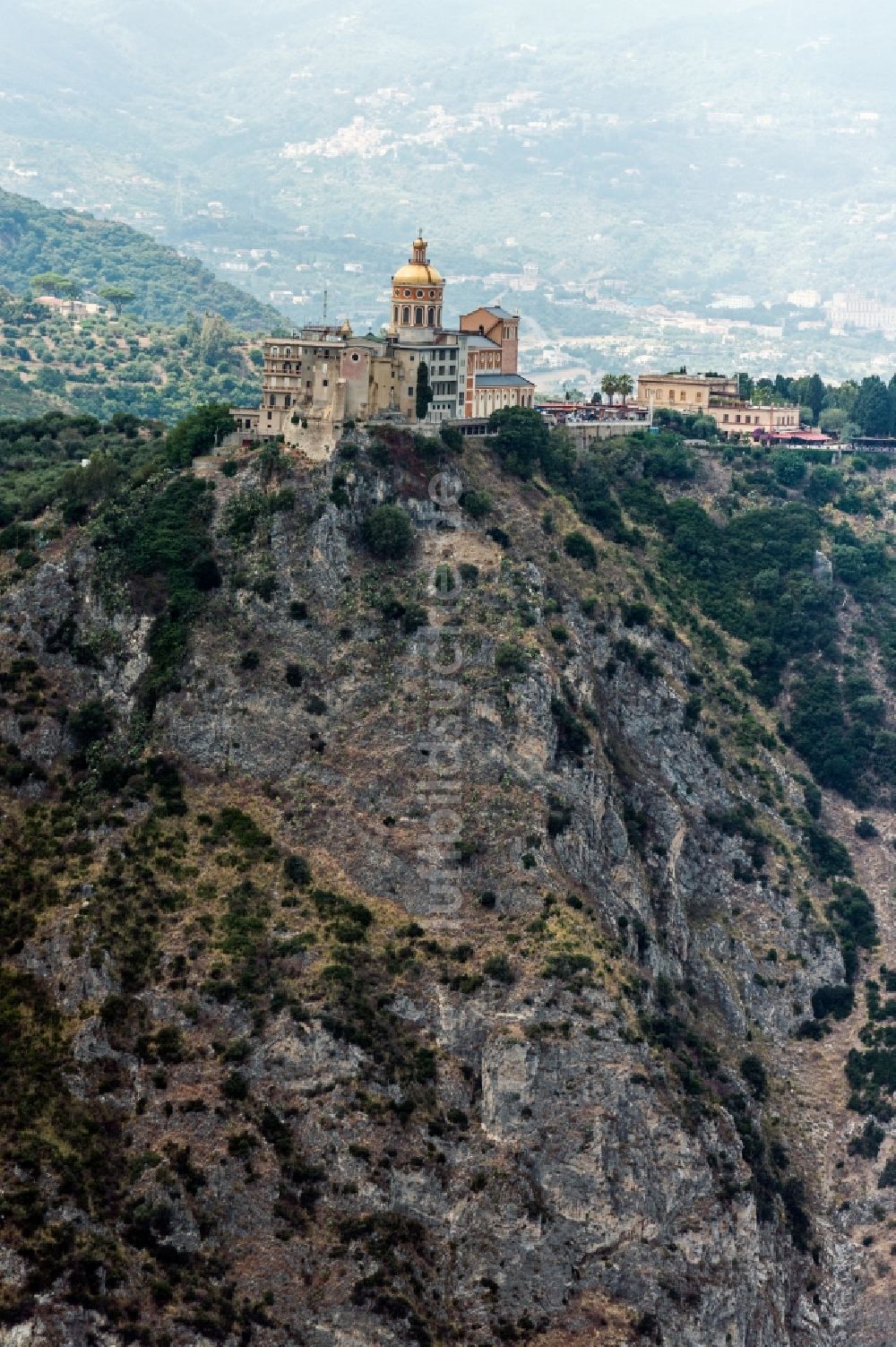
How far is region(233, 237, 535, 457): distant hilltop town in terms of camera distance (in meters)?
134

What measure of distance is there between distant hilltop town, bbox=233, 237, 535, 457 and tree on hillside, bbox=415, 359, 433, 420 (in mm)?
50

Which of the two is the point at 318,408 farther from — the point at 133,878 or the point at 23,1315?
the point at 23,1315

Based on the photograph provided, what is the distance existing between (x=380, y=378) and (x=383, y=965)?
36443mm

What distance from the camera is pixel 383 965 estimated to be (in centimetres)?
11688

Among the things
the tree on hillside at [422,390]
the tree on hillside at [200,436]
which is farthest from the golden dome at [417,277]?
the tree on hillside at [200,436]

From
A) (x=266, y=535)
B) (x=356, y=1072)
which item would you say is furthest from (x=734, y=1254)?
(x=266, y=535)

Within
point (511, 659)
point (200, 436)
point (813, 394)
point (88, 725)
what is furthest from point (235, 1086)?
point (813, 394)

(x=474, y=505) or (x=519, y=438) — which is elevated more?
(x=519, y=438)

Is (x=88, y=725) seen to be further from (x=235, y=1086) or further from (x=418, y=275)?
(x=418, y=275)

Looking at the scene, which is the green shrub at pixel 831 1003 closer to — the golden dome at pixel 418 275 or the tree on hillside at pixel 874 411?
the golden dome at pixel 418 275

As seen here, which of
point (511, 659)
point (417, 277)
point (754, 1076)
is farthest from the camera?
point (417, 277)

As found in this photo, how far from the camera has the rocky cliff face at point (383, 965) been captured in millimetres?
107000

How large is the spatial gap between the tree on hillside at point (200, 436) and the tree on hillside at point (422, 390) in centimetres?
1051

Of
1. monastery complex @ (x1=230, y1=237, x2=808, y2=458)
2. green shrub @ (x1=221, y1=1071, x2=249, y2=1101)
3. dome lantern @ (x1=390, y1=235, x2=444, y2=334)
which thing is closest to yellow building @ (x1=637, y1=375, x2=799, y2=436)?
monastery complex @ (x1=230, y1=237, x2=808, y2=458)
